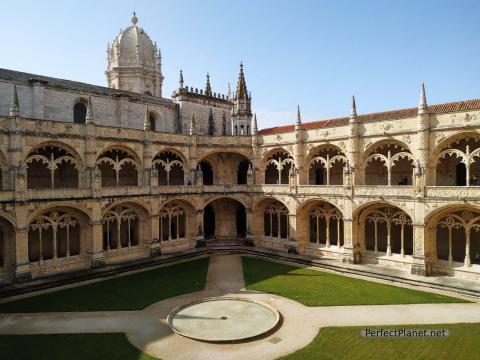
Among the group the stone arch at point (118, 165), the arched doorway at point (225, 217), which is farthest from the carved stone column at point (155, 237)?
the arched doorway at point (225, 217)

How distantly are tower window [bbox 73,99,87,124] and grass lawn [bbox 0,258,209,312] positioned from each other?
608 inches

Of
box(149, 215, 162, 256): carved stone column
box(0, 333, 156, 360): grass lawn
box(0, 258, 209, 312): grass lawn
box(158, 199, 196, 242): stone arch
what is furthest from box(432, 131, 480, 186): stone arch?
box(0, 333, 156, 360): grass lawn

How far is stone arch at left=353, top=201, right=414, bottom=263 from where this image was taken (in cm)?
2620

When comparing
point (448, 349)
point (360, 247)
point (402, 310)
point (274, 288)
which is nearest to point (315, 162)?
point (360, 247)

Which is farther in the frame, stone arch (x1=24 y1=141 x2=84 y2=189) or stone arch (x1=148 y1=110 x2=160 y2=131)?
stone arch (x1=148 y1=110 x2=160 y2=131)

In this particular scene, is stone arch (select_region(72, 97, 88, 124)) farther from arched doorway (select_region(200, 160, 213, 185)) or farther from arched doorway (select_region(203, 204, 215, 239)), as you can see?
arched doorway (select_region(203, 204, 215, 239))

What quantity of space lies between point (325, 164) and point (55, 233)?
817 inches

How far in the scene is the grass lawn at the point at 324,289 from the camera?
19938mm

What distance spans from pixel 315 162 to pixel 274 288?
45.9 feet

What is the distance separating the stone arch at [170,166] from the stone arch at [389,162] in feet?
52.0

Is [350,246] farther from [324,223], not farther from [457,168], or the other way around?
[457,168]

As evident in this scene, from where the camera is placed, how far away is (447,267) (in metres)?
24.0

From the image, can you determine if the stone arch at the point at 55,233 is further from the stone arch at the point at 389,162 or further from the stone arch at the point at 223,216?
the stone arch at the point at 389,162

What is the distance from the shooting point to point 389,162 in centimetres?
2583
